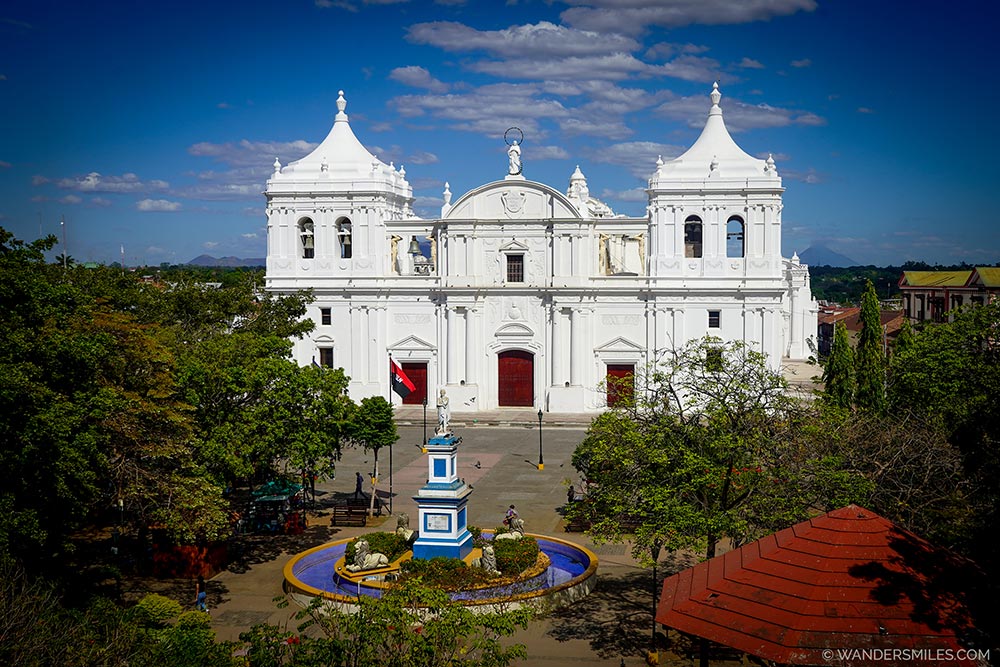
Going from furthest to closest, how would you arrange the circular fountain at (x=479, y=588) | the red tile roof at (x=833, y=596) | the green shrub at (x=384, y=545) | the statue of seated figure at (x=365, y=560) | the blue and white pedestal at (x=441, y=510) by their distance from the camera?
the green shrub at (x=384, y=545)
the blue and white pedestal at (x=441, y=510)
the statue of seated figure at (x=365, y=560)
the circular fountain at (x=479, y=588)
the red tile roof at (x=833, y=596)

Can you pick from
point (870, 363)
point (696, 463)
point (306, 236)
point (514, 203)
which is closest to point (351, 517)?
point (696, 463)

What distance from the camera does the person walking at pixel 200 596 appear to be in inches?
830

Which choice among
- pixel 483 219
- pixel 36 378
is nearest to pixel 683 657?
pixel 36 378

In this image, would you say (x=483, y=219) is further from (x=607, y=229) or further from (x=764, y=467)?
(x=764, y=467)

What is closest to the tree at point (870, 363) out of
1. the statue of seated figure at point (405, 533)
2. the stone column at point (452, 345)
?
the statue of seated figure at point (405, 533)

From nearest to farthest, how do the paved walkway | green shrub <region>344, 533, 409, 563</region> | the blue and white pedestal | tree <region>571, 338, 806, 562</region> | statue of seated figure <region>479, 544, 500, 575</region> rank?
tree <region>571, 338, 806, 562</region>, the paved walkway, statue of seated figure <region>479, 544, 500, 575</region>, the blue and white pedestal, green shrub <region>344, 533, 409, 563</region>

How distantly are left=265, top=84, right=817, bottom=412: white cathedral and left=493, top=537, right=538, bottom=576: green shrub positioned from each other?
26.0 meters

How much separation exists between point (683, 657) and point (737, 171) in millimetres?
33452

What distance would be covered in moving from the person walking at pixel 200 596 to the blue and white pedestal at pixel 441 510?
4701 mm

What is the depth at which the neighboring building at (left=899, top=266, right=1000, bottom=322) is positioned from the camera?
51375 mm

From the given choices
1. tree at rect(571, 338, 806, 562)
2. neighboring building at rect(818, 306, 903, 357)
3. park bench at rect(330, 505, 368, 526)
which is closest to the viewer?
tree at rect(571, 338, 806, 562)

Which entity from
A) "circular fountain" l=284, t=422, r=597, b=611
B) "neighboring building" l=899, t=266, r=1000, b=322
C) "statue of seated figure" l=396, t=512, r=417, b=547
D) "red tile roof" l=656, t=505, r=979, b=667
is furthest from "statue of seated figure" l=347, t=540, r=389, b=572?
"neighboring building" l=899, t=266, r=1000, b=322

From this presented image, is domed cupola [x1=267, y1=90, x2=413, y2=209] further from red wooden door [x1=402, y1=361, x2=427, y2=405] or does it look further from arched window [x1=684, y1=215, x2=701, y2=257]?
arched window [x1=684, y1=215, x2=701, y2=257]

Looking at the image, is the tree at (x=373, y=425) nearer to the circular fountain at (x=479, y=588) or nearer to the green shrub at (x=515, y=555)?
the circular fountain at (x=479, y=588)
